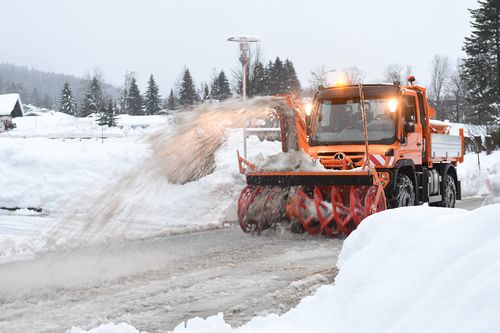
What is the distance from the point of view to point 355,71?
66625 mm

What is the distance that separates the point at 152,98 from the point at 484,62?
60037 millimetres

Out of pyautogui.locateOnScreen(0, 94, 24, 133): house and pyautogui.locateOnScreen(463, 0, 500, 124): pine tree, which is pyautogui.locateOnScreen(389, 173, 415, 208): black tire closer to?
pyautogui.locateOnScreen(463, 0, 500, 124): pine tree

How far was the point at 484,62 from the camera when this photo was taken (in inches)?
1955

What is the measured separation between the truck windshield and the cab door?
0.90 feet

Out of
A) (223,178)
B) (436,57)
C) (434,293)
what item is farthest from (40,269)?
(436,57)

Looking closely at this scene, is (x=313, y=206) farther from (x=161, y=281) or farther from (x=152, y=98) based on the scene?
(x=152, y=98)

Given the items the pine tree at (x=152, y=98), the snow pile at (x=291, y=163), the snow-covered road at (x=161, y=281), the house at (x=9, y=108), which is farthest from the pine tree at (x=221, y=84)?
the snow-covered road at (x=161, y=281)

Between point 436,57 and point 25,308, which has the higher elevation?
point 436,57

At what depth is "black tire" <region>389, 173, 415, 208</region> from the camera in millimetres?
Result: 10289

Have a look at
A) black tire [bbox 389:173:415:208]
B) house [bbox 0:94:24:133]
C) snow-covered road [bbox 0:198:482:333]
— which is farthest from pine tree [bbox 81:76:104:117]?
snow-covered road [bbox 0:198:482:333]

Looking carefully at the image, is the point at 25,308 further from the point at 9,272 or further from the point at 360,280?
the point at 360,280

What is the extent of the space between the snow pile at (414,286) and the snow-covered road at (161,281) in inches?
30.9

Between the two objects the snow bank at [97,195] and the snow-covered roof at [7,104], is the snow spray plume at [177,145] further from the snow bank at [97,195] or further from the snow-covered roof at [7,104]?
the snow-covered roof at [7,104]

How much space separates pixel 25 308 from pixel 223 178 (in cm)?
1003
